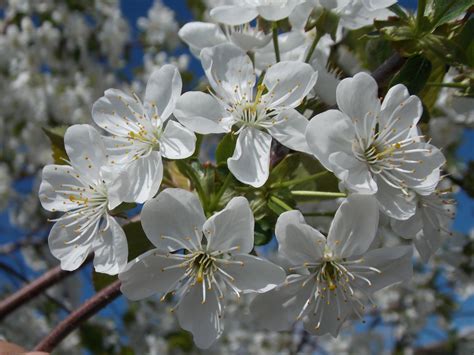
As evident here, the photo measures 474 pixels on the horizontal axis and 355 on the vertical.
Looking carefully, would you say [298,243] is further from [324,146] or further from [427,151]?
[427,151]

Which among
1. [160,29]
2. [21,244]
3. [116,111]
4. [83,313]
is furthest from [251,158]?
[160,29]

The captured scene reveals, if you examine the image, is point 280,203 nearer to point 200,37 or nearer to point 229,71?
point 229,71

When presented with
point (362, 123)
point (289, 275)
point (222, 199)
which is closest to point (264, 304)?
point (289, 275)

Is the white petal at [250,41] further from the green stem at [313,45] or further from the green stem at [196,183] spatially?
the green stem at [196,183]

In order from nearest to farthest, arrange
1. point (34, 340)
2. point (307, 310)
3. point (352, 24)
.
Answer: point (307, 310) < point (352, 24) < point (34, 340)

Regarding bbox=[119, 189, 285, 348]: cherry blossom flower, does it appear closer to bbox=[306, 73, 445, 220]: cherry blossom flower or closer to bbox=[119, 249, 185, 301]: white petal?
bbox=[119, 249, 185, 301]: white petal

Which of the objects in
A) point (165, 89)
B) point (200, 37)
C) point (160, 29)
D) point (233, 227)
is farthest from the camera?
point (160, 29)

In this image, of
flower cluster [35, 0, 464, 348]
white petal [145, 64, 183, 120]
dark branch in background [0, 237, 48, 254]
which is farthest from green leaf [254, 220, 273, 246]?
dark branch in background [0, 237, 48, 254]
